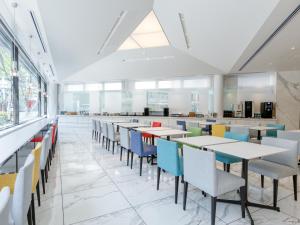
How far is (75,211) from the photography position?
2424mm

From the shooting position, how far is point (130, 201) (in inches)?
106

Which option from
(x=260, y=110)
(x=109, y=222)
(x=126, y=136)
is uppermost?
(x=260, y=110)

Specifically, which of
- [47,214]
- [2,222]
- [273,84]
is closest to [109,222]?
[47,214]

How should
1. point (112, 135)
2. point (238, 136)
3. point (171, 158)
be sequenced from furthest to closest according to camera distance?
point (112, 135) → point (238, 136) → point (171, 158)

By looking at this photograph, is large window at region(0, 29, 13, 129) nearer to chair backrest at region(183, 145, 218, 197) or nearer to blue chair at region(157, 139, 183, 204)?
blue chair at region(157, 139, 183, 204)

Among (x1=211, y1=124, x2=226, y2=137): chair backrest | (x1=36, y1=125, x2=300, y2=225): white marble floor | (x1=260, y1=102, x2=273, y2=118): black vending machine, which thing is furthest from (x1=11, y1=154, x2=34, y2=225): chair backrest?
(x1=260, y1=102, x2=273, y2=118): black vending machine

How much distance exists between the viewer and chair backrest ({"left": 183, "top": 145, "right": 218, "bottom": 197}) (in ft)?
6.58

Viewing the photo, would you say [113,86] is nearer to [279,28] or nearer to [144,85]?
[144,85]

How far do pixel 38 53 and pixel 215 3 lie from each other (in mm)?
4848

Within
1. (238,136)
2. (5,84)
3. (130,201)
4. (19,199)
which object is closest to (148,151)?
(130,201)

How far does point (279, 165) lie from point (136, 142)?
7.63ft

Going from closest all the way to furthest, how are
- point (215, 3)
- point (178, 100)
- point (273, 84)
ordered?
point (215, 3) < point (273, 84) < point (178, 100)

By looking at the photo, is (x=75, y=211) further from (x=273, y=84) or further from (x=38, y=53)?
(x=273, y=84)

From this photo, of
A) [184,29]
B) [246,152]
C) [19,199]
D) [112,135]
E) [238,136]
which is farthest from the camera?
[112,135]
